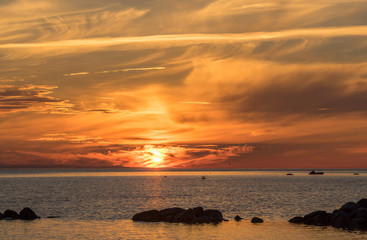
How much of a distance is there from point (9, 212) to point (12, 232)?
13621 mm

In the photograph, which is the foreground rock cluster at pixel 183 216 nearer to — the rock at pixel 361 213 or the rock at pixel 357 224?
the rock at pixel 357 224

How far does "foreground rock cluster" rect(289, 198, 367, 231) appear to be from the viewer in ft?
197

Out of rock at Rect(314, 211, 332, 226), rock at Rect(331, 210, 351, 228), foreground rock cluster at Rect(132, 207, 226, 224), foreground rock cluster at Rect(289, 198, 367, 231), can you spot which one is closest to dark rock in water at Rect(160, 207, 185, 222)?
foreground rock cluster at Rect(132, 207, 226, 224)

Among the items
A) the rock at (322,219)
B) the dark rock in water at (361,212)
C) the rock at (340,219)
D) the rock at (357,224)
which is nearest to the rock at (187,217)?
the rock at (322,219)

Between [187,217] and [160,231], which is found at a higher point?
[187,217]

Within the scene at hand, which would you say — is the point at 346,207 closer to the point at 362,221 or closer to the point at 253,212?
the point at 362,221

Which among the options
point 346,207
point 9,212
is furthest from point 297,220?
point 9,212

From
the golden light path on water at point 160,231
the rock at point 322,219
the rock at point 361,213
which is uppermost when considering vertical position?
the rock at point 361,213

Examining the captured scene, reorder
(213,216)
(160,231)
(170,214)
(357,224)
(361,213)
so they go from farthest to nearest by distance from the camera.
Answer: (170,214) → (213,216) → (361,213) → (357,224) → (160,231)

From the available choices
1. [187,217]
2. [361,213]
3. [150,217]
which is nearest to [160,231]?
[187,217]

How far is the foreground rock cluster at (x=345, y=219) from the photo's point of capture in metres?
59.9

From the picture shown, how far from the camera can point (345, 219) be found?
6144 cm

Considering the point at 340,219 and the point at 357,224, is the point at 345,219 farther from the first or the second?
the point at 357,224

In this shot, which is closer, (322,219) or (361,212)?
(361,212)
